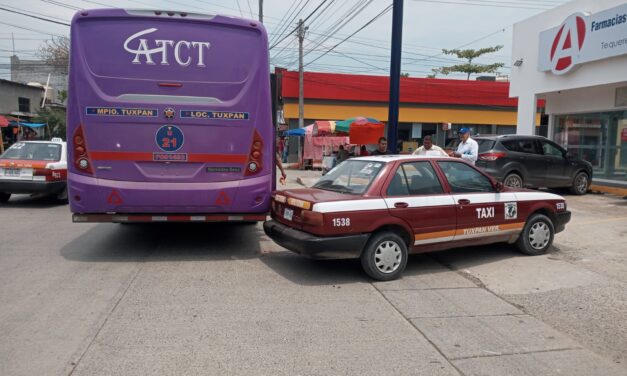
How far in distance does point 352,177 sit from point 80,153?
139 inches

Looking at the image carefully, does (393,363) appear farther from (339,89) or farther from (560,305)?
(339,89)

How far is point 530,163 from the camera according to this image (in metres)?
13.4

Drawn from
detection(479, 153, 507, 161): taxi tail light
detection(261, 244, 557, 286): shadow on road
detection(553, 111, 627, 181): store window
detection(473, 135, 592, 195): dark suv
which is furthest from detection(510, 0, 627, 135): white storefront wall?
detection(261, 244, 557, 286): shadow on road

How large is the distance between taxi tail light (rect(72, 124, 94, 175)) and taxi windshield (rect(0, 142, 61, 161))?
6426 millimetres

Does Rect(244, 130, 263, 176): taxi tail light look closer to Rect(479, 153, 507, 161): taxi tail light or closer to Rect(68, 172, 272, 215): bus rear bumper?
Rect(68, 172, 272, 215): bus rear bumper

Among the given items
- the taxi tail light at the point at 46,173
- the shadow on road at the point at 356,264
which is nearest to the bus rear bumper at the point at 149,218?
the shadow on road at the point at 356,264

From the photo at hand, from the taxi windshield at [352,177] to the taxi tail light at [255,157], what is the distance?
87 cm

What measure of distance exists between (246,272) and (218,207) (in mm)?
997

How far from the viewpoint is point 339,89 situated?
32.3 meters

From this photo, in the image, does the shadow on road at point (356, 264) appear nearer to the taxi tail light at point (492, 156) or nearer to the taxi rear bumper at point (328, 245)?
the taxi rear bumper at point (328, 245)

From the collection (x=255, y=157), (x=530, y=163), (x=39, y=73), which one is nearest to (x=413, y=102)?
(x=530, y=163)

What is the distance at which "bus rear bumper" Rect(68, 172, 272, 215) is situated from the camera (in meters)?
6.44

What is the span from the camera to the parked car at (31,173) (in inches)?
447

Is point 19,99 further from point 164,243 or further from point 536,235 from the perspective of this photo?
point 536,235
